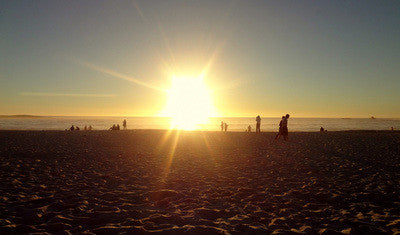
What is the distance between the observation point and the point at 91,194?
6.64 meters

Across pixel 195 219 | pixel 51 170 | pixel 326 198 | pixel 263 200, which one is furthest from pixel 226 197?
pixel 51 170

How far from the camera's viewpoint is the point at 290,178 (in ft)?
28.6

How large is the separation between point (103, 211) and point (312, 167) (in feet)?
29.4

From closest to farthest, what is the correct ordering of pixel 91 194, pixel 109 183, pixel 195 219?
pixel 195 219 < pixel 91 194 < pixel 109 183

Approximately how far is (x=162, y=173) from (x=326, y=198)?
19.5 feet

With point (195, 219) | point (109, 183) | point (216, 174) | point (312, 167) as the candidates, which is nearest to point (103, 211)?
point (195, 219)

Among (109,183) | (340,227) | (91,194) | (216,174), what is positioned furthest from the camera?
(216,174)

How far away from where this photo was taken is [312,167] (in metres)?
10.7

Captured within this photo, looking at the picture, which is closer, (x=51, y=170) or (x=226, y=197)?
(x=226, y=197)

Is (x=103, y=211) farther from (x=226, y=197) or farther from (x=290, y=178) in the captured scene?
(x=290, y=178)

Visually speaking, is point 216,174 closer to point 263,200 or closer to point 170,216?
point 263,200

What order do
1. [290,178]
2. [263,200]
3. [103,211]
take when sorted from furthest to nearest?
[290,178], [263,200], [103,211]

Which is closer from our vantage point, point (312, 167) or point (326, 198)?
point (326, 198)

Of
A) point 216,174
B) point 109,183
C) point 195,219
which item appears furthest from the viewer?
point 216,174
